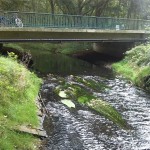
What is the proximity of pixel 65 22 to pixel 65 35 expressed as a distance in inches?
59.2

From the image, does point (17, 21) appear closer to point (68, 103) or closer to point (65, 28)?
point (65, 28)

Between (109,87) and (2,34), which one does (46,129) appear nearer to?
(109,87)

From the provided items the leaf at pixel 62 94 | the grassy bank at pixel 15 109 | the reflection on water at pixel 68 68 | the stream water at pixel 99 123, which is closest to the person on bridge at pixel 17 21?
the reflection on water at pixel 68 68

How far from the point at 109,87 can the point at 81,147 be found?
13.7 meters

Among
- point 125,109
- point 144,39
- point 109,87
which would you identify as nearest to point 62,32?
point 109,87

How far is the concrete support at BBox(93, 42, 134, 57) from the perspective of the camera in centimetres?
4854

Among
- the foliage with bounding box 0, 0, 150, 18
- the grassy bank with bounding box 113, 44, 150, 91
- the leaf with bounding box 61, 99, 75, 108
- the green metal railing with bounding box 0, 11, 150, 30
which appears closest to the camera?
the leaf with bounding box 61, 99, 75, 108

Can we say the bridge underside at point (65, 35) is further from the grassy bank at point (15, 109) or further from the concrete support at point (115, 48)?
the grassy bank at point (15, 109)

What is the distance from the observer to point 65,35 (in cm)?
3734

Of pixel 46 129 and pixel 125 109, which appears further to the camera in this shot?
pixel 125 109

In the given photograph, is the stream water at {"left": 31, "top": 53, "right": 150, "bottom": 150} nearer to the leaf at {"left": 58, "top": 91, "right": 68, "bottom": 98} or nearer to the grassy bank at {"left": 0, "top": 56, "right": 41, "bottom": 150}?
the leaf at {"left": 58, "top": 91, "right": 68, "bottom": 98}

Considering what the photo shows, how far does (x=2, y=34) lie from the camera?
3231 centimetres

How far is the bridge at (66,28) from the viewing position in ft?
106

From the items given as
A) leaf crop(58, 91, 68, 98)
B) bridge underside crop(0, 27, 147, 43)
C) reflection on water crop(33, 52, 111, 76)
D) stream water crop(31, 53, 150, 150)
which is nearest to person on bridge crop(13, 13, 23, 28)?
bridge underside crop(0, 27, 147, 43)
